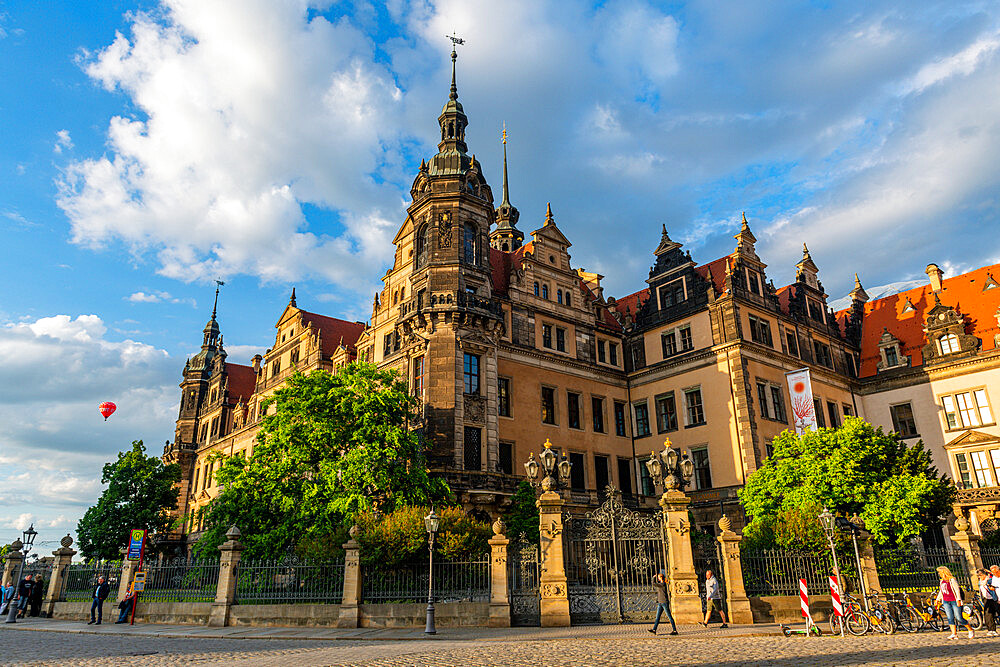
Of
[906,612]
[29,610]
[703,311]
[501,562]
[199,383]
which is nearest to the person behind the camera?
[906,612]

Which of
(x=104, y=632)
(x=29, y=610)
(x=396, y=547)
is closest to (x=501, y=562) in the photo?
(x=396, y=547)

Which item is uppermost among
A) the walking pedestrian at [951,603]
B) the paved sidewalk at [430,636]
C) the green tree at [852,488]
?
the green tree at [852,488]

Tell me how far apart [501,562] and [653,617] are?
530cm

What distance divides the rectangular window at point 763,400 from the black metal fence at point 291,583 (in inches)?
1012

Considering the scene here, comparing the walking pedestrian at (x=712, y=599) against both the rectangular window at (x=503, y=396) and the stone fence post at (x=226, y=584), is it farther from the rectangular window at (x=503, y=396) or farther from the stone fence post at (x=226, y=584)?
the rectangular window at (x=503, y=396)

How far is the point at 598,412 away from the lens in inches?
1661

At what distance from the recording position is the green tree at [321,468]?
26828 millimetres

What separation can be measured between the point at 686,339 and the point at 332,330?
27390mm

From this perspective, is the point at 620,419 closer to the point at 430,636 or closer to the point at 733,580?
the point at 733,580

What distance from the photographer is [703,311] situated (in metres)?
41.3

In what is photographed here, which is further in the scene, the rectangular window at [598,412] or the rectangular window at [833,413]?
the rectangular window at [833,413]

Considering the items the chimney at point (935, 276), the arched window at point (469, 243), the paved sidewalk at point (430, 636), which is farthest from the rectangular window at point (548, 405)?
the chimney at point (935, 276)

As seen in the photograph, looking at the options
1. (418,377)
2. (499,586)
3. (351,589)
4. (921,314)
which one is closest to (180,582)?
(351,589)

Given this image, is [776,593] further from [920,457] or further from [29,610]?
[29,610]
